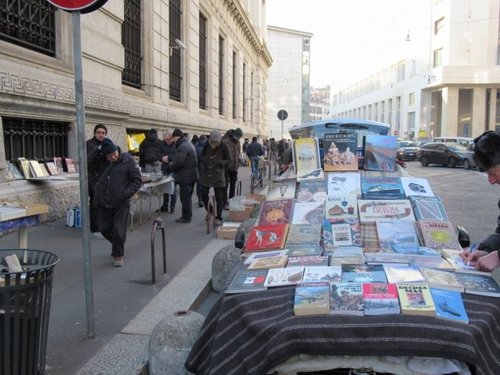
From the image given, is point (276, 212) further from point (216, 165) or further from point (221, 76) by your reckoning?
point (221, 76)

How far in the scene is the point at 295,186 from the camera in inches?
195

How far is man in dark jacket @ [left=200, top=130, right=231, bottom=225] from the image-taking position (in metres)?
Answer: 10.1

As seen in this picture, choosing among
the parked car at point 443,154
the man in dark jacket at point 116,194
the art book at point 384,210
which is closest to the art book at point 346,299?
the art book at point 384,210

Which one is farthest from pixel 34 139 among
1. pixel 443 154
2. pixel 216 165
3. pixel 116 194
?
pixel 443 154

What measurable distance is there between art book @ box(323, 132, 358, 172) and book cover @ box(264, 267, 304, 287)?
82.1 inches

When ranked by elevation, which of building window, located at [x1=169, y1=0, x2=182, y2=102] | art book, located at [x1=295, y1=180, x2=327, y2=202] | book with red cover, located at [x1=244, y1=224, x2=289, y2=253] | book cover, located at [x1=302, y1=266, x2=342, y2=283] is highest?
building window, located at [x1=169, y1=0, x2=182, y2=102]

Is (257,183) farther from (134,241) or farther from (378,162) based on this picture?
(378,162)

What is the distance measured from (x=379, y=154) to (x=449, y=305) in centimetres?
281

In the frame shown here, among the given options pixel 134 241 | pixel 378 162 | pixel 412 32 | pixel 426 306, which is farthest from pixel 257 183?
pixel 412 32

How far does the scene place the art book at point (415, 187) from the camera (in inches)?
174

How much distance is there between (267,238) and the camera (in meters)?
3.98

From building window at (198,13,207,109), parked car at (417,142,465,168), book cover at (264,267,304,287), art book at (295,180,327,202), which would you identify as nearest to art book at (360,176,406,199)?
art book at (295,180,327,202)

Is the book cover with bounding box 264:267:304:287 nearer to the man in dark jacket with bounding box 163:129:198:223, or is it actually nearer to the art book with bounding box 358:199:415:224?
the art book with bounding box 358:199:415:224

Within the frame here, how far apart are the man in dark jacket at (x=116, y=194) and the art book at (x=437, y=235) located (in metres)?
3.92
